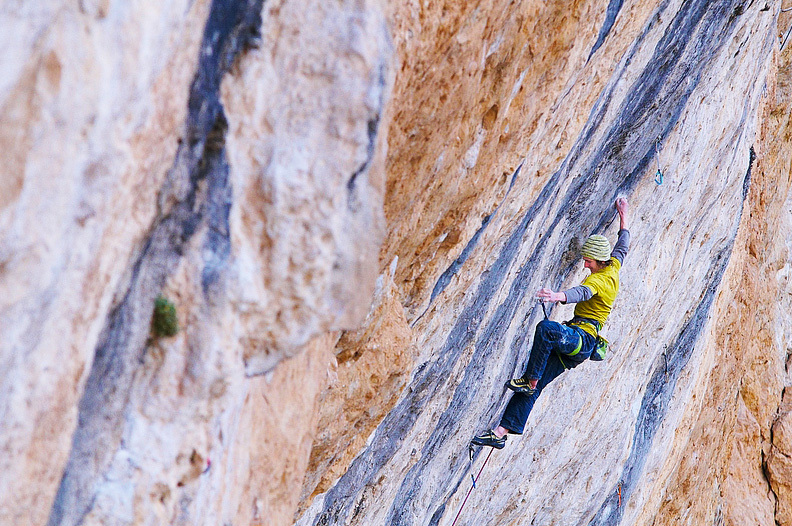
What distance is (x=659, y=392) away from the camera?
1030cm

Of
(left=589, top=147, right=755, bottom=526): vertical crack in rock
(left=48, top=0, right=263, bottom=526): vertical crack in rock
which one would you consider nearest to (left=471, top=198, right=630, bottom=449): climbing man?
(left=48, top=0, right=263, bottom=526): vertical crack in rock

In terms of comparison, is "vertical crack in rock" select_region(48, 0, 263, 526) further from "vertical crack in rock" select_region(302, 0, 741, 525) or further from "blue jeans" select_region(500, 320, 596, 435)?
"blue jeans" select_region(500, 320, 596, 435)

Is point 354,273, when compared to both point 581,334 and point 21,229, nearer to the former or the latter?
point 21,229

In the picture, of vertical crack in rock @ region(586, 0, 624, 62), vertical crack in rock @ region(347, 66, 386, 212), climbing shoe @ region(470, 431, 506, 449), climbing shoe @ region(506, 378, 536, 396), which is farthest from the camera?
climbing shoe @ region(470, 431, 506, 449)

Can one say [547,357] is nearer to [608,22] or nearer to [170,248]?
[608,22]

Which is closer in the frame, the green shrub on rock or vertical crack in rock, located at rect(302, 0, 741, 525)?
the green shrub on rock

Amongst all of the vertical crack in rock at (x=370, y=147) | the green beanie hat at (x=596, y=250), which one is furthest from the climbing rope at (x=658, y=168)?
the vertical crack in rock at (x=370, y=147)

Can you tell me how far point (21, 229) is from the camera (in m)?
1.87

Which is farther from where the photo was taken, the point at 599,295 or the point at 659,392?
the point at 659,392

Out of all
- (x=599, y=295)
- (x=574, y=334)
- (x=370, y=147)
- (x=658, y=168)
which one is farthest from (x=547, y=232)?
(x=370, y=147)

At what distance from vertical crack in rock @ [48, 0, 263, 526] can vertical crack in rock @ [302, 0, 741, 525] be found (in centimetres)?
362

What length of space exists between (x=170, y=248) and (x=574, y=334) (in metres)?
4.53

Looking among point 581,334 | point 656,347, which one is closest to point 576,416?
point 656,347

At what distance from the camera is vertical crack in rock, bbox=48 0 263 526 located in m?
2.46
